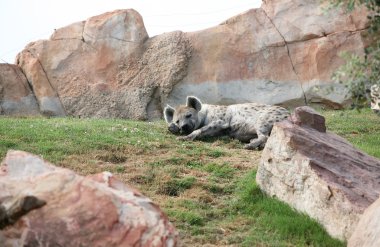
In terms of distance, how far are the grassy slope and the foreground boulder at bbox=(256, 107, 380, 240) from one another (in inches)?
5.7

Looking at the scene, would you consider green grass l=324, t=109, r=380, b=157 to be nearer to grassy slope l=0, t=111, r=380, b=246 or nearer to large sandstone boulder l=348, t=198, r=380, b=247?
grassy slope l=0, t=111, r=380, b=246

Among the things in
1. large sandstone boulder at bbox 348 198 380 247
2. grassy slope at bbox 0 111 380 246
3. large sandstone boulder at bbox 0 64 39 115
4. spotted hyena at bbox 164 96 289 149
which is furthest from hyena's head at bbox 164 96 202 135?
large sandstone boulder at bbox 348 198 380 247

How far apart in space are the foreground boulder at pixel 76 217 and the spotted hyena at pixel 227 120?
6.15 meters

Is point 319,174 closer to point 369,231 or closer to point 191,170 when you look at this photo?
point 369,231

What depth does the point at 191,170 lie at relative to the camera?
25.2ft

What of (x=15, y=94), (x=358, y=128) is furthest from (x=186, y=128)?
(x=15, y=94)

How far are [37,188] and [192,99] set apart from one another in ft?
23.9

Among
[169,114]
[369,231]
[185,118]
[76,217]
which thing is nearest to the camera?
[76,217]

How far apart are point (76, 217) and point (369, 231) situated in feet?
6.75

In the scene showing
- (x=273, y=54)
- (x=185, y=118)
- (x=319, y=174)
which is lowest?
(x=185, y=118)

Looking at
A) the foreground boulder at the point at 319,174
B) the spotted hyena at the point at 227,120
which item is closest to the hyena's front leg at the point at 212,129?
the spotted hyena at the point at 227,120

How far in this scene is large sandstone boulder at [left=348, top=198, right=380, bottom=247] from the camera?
13.5 feet

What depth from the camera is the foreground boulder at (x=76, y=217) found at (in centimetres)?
338

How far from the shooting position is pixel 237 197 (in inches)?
261
